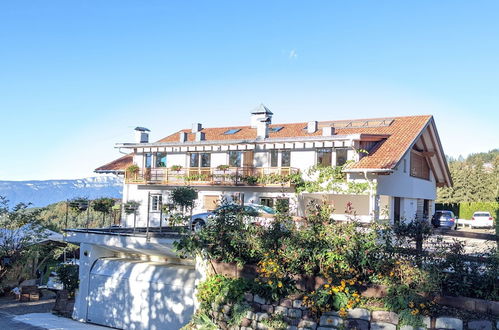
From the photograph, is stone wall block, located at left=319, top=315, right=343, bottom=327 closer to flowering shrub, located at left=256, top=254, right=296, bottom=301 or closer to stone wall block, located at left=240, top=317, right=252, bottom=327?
flowering shrub, located at left=256, top=254, right=296, bottom=301

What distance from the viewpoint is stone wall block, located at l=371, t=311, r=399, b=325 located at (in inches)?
356

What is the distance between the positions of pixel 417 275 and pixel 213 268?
5022 mm

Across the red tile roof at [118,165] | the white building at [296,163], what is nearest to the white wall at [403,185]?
the white building at [296,163]

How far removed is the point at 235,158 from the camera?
2988cm

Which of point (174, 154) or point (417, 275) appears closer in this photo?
point (417, 275)

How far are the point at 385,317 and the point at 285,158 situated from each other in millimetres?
19383

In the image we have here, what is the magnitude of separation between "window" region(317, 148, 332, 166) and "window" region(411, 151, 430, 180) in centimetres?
524

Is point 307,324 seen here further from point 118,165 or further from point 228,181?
point 118,165

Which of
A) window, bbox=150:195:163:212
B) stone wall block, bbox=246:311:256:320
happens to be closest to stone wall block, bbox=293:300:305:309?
stone wall block, bbox=246:311:256:320

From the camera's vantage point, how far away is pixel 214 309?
11508 mm

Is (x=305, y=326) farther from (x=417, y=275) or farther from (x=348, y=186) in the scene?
(x=348, y=186)

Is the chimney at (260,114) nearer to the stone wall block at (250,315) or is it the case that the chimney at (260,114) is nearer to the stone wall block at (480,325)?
the stone wall block at (250,315)

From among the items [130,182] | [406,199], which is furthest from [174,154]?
[406,199]

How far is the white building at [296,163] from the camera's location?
25234mm
